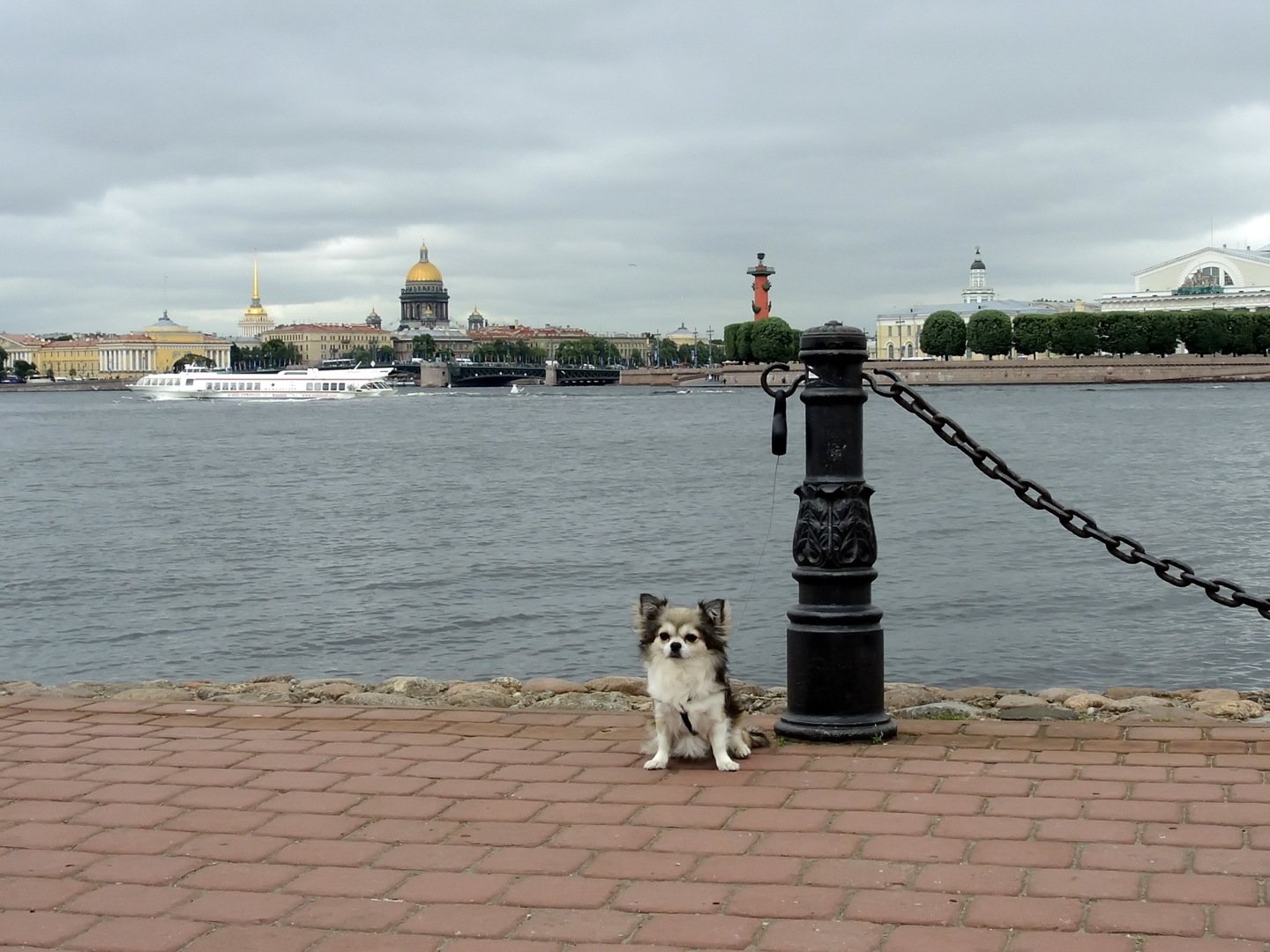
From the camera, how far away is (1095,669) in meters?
9.97

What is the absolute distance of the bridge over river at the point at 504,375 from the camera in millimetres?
133625

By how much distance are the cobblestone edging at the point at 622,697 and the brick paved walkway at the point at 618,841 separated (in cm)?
62

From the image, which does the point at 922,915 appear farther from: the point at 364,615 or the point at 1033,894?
the point at 364,615

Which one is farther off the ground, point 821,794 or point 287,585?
point 821,794

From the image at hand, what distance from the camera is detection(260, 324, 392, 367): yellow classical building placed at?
176m

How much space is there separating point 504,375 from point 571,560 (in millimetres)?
117354

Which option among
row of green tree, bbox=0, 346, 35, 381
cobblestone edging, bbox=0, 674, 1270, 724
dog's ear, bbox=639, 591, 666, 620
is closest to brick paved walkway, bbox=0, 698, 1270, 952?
dog's ear, bbox=639, 591, 666, 620

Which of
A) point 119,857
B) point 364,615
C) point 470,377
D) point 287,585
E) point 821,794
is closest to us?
point 119,857

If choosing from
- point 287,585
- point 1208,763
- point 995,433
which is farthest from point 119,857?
point 995,433

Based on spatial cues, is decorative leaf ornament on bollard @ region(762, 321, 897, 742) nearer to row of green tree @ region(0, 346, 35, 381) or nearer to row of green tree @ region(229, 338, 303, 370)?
row of green tree @ region(0, 346, 35, 381)

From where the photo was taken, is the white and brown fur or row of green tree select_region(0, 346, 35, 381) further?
row of green tree select_region(0, 346, 35, 381)

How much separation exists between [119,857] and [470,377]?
13034 cm

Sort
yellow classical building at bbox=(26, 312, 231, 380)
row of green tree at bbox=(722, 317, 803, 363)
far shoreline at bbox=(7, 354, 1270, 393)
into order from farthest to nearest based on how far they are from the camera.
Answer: yellow classical building at bbox=(26, 312, 231, 380), row of green tree at bbox=(722, 317, 803, 363), far shoreline at bbox=(7, 354, 1270, 393)

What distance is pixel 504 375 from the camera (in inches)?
5236
